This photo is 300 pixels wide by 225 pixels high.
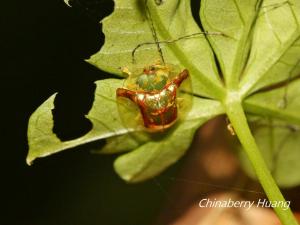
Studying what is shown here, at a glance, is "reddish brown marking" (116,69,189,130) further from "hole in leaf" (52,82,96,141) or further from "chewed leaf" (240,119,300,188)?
"chewed leaf" (240,119,300,188)

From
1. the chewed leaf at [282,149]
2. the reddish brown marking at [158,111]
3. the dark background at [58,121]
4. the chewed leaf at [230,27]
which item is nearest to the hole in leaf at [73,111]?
the dark background at [58,121]

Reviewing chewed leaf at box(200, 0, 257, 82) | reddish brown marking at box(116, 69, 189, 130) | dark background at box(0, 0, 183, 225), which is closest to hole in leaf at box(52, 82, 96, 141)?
dark background at box(0, 0, 183, 225)

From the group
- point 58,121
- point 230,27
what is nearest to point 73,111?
point 58,121

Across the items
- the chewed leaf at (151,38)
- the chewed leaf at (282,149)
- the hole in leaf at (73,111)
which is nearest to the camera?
the chewed leaf at (151,38)

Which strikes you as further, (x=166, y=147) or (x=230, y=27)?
(x=166, y=147)

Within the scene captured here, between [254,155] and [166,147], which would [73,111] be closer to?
[166,147]

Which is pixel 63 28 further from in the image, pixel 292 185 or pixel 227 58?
pixel 292 185

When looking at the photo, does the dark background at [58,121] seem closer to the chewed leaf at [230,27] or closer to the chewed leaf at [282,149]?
the chewed leaf at [230,27]
